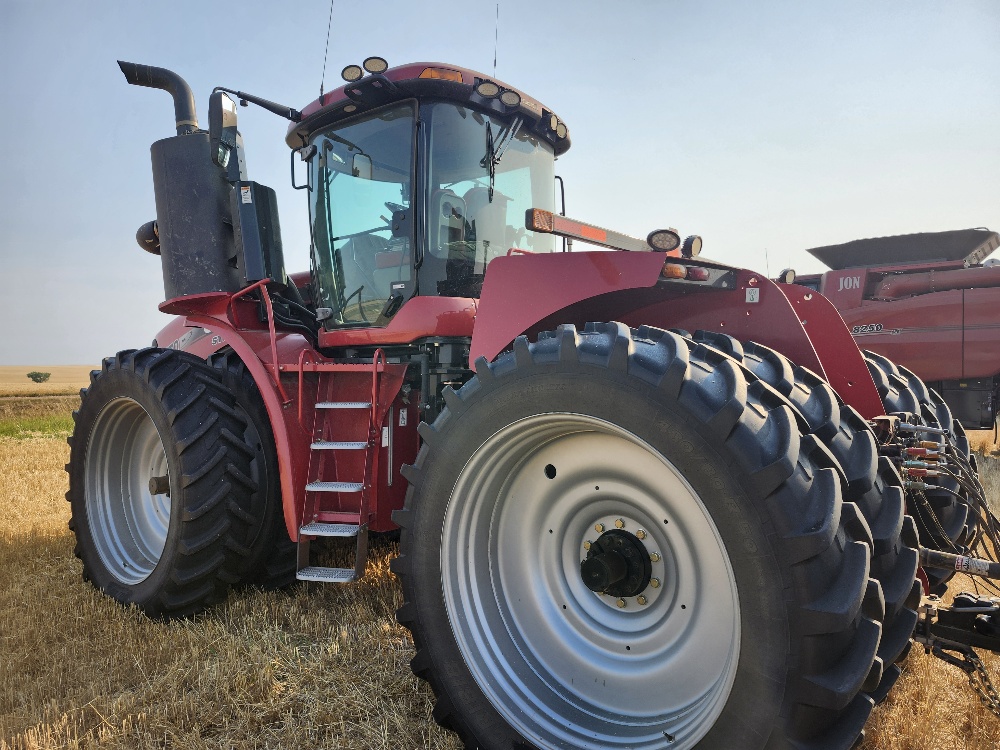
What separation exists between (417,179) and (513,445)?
169 cm

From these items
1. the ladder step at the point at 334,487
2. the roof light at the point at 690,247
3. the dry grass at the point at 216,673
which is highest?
the roof light at the point at 690,247

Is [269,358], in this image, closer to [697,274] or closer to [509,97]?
[509,97]

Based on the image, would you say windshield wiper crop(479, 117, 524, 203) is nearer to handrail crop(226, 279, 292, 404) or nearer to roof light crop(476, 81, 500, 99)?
roof light crop(476, 81, 500, 99)

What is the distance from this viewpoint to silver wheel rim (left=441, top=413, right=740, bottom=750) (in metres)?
2.00

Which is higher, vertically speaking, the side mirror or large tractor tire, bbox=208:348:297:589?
the side mirror

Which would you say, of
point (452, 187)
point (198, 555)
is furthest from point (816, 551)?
point (198, 555)

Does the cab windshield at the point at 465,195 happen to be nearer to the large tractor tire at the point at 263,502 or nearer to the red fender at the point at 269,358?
the red fender at the point at 269,358

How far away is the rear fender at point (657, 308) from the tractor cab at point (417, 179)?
2.54 ft

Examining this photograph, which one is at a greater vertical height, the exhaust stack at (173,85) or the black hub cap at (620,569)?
the exhaust stack at (173,85)

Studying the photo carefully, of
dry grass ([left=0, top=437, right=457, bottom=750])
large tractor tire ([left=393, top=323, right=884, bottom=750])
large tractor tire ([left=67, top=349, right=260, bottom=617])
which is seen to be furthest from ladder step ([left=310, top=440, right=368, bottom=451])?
large tractor tire ([left=393, top=323, right=884, bottom=750])

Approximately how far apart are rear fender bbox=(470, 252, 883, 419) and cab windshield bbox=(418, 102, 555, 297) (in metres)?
0.73

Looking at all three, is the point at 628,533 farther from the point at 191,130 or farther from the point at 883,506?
the point at 191,130

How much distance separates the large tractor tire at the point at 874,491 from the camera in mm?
1784

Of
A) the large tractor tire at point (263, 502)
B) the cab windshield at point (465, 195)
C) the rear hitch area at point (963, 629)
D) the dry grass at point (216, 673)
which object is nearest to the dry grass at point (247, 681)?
the dry grass at point (216, 673)
